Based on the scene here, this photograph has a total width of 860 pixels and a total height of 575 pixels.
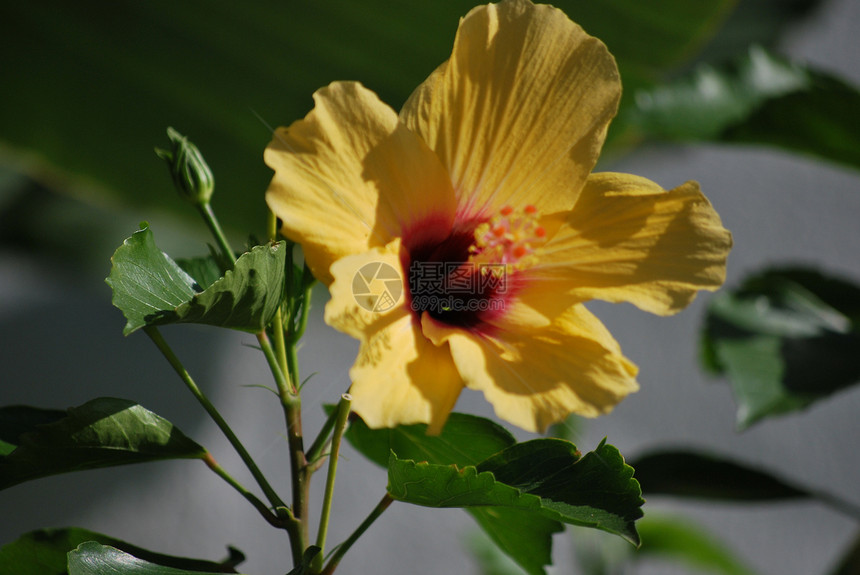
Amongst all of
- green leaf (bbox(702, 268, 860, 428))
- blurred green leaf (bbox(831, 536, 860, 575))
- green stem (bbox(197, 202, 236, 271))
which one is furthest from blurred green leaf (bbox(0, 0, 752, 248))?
green stem (bbox(197, 202, 236, 271))

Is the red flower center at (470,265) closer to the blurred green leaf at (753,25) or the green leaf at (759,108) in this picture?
the green leaf at (759,108)

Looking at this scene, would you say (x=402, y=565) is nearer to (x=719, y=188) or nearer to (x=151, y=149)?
(x=151, y=149)

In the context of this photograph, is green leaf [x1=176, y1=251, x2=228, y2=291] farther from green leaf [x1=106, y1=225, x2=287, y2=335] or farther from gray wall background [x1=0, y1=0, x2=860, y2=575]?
gray wall background [x1=0, y1=0, x2=860, y2=575]

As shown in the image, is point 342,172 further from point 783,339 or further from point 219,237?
point 783,339

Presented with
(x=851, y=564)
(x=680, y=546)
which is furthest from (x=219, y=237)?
(x=680, y=546)

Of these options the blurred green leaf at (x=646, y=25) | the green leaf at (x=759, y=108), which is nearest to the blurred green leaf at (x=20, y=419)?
the green leaf at (x=759, y=108)
